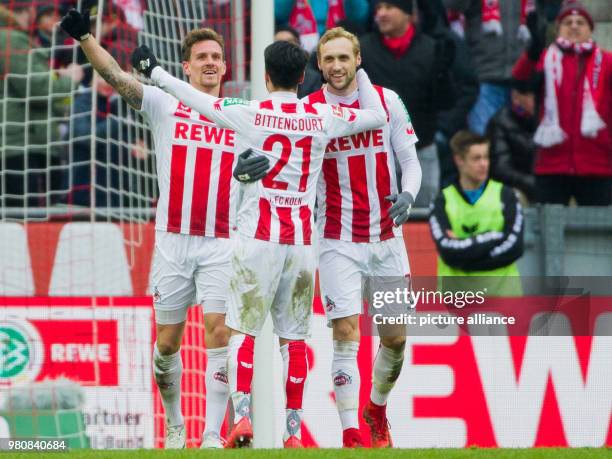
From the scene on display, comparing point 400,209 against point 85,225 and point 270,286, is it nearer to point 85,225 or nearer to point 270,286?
point 270,286

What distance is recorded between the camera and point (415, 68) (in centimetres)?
1153

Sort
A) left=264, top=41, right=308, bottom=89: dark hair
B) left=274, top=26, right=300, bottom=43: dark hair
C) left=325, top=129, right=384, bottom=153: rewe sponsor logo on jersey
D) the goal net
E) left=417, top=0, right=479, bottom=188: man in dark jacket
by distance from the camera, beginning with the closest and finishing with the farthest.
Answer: left=264, top=41, right=308, bottom=89: dark hair → left=325, top=129, right=384, bottom=153: rewe sponsor logo on jersey → the goal net → left=274, top=26, right=300, bottom=43: dark hair → left=417, top=0, right=479, bottom=188: man in dark jacket

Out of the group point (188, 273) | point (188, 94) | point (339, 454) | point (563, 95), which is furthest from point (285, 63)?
point (563, 95)

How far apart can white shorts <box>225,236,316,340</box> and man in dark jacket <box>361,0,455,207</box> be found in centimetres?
393

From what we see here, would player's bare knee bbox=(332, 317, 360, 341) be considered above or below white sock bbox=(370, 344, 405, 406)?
above

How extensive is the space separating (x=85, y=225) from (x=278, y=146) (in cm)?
347

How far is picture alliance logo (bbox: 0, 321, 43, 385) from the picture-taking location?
9688 millimetres

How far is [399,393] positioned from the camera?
960cm

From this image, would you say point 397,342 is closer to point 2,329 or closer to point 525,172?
point 2,329

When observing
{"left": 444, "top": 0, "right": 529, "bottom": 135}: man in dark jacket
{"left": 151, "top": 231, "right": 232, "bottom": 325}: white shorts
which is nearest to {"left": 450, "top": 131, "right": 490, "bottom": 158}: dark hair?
{"left": 444, "top": 0, "right": 529, "bottom": 135}: man in dark jacket

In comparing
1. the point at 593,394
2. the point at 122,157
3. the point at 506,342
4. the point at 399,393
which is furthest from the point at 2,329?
the point at 593,394

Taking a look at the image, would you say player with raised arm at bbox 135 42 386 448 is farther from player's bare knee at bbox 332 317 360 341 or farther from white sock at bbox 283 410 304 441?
player's bare knee at bbox 332 317 360 341

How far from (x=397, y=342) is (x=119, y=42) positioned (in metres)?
3.71

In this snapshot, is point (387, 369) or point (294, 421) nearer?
point (294, 421)
